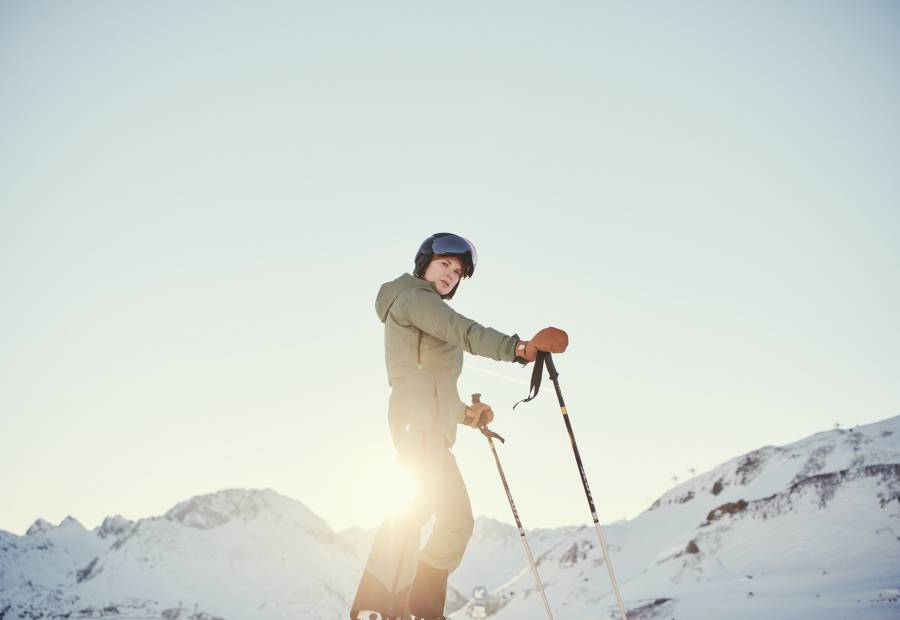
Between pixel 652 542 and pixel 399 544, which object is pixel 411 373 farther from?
pixel 652 542

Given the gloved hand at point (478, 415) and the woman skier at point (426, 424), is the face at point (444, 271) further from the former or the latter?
the gloved hand at point (478, 415)

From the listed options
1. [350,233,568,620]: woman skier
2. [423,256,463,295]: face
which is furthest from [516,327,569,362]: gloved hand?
[423,256,463,295]: face

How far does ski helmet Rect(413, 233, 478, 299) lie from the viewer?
3.99 meters

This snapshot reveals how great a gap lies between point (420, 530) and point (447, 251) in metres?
1.87

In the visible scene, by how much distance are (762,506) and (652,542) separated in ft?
62.2

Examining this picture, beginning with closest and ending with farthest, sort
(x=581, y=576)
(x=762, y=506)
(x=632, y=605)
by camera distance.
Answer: (x=632, y=605)
(x=762, y=506)
(x=581, y=576)

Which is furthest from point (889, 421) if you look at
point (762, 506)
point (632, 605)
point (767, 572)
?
point (632, 605)

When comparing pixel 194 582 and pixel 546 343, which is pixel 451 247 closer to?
pixel 546 343

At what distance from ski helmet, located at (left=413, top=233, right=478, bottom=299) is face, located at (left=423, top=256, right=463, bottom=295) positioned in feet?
0.12

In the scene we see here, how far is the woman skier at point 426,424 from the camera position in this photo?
318 centimetres

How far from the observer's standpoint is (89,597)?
14350cm

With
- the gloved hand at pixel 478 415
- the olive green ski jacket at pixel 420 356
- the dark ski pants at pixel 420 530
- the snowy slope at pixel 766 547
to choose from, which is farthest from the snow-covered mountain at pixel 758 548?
the olive green ski jacket at pixel 420 356

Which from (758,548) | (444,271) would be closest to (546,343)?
(444,271)

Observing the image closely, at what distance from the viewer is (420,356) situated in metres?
3.64
